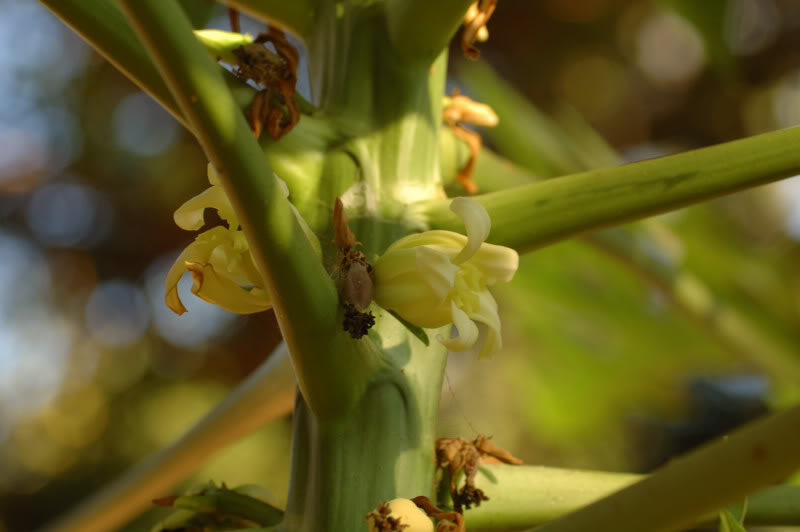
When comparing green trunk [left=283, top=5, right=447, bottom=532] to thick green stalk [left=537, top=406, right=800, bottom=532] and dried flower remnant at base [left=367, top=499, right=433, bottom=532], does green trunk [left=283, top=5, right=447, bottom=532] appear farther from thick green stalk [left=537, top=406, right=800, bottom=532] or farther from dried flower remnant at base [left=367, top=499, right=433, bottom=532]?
thick green stalk [left=537, top=406, right=800, bottom=532]

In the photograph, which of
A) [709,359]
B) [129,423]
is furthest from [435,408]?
[129,423]

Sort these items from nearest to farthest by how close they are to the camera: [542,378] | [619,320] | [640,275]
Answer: [640,275] → [619,320] → [542,378]

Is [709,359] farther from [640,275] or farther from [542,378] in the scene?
[640,275]

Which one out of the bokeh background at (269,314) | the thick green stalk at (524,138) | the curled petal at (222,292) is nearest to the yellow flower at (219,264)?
the curled petal at (222,292)

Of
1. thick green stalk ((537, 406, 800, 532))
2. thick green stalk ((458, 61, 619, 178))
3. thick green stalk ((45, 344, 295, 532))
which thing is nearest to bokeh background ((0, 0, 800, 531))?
thick green stalk ((458, 61, 619, 178))

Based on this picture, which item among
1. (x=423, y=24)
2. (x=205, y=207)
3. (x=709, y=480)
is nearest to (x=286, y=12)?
(x=423, y=24)

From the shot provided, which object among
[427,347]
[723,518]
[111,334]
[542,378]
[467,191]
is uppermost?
[111,334]
